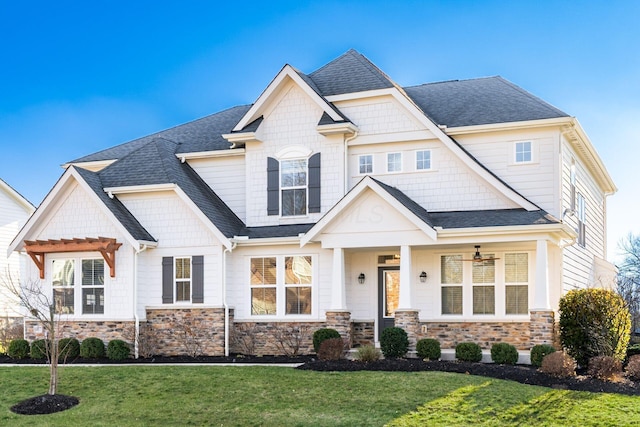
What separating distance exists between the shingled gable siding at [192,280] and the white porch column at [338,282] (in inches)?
153

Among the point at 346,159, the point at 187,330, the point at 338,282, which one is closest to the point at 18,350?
→ the point at 187,330

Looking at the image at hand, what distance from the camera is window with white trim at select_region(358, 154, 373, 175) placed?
22.1 meters

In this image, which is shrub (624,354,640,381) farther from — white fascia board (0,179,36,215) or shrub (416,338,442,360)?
white fascia board (0,179,36,215)

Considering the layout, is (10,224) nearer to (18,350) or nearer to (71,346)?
(18,350)

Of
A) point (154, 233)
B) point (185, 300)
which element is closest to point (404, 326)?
point (185, 300)

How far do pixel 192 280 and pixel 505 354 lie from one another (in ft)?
29.0

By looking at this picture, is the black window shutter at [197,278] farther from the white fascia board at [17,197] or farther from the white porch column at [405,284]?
the white fascia board at [17,197]

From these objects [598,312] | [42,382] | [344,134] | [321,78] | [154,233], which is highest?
[321,78]

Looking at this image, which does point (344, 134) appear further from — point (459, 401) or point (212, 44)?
point (459, 401)

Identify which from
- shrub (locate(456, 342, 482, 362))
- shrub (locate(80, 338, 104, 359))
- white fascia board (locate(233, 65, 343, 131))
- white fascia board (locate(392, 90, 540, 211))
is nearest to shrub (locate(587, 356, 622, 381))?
shrub (locate(456, 342, 482, 362))

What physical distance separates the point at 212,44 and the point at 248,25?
168 centimetres

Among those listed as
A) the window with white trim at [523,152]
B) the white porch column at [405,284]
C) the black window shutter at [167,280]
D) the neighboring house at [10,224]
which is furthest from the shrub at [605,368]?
the neighboring house at [10,224]

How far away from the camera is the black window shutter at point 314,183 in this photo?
22281 millimetres

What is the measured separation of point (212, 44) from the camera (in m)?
22.7
